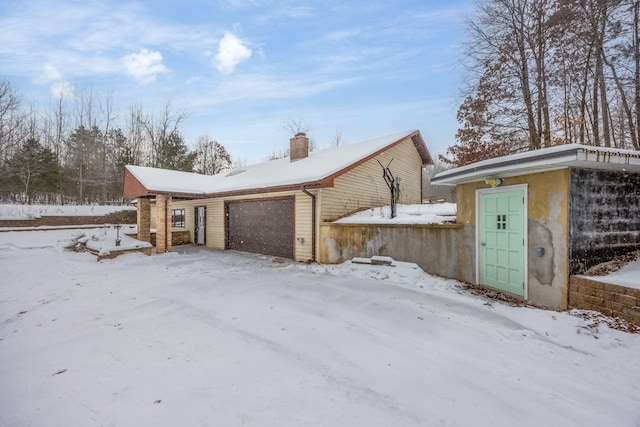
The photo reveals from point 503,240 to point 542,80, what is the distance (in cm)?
1040

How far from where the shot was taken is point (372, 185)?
11.5 metres

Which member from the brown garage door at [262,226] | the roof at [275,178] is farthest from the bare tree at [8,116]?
the brown garage door at [262,226]

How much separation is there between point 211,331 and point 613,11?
1482 cm

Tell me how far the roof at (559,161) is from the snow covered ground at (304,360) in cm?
249

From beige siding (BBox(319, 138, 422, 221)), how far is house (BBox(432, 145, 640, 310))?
14.9 ft

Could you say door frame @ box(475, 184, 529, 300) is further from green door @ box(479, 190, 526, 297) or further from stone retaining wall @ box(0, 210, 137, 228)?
stone retaining wall @ box(0, 210, 137, 228)

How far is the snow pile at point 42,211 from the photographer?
16.7 m

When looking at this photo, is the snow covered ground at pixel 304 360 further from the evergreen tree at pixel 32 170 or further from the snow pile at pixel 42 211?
the evergreen tree at pixel 32 170

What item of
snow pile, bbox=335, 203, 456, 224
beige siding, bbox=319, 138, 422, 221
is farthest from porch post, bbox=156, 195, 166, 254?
snow pile, bbox=335, 203, 456, 224

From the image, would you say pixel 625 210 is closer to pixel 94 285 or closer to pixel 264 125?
pixel 94 285

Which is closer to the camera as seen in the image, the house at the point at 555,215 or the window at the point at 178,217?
the house at the point at 555,215

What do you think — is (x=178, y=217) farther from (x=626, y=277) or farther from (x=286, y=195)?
(x=626, y=277)

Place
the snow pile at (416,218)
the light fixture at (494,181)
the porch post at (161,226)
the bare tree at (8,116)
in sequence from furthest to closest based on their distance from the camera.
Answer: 1. the bare tree at (8,116)
2. the porch post at (161,226)
3. the snow pile at (416,218)
4. the light fixture at (494,181)

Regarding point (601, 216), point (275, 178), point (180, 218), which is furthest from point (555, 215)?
point (180, 218)
